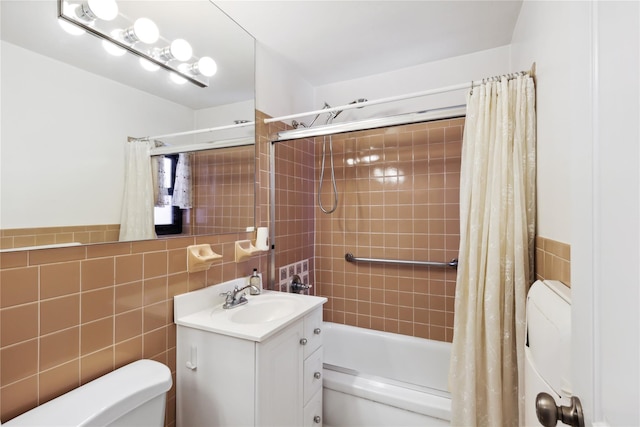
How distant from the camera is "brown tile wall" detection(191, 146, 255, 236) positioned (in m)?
1.51

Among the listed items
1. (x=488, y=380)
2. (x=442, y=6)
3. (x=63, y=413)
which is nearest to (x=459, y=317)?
(x=488, y=380)

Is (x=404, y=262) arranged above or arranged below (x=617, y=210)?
below

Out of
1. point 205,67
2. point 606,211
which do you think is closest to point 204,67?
point 205,67

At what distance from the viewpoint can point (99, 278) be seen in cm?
103

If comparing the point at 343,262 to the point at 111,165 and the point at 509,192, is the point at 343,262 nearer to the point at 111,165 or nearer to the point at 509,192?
the point at 509,192

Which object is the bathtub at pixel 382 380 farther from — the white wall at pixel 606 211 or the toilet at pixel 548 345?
the white wall at pixel 606 211

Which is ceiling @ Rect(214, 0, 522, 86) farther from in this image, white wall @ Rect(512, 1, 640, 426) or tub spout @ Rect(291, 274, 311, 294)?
tub spout @ Rect(291, 274, 311, 294)

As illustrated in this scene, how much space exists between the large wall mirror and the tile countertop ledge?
33 centimetres

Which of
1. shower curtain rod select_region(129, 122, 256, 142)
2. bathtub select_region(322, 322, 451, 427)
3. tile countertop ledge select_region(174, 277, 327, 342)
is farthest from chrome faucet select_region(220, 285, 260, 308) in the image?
shower curtain rod select_region(129, 122, 256, 142)

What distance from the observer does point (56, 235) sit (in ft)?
3.07

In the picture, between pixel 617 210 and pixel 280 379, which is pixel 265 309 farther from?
pixel 617 210

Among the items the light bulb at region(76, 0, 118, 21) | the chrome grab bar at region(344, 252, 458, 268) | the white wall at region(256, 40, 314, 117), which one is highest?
the white wall at region(256, 40, 314, 117)

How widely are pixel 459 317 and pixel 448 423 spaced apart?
1.75 feet

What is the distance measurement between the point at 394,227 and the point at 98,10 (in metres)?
2.11
